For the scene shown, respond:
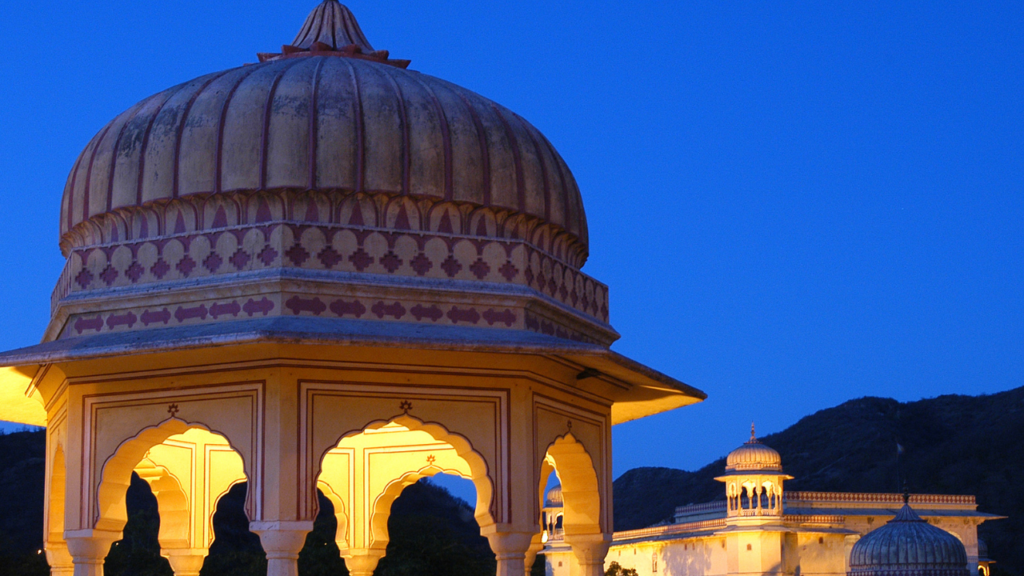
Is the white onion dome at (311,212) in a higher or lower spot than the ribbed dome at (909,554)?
higher

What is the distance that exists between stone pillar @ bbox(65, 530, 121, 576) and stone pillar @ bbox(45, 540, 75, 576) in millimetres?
871

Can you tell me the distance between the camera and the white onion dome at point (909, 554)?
2010 centimetres

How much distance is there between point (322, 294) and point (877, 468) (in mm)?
59627

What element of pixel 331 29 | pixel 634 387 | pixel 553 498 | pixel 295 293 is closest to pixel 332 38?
pixel 331 29

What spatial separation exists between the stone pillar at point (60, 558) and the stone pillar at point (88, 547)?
0.87 m

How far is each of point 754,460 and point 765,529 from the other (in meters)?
1.81

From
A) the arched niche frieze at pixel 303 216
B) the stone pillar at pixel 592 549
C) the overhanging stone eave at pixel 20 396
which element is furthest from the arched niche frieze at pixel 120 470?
the stone pillar at pixel 592 549

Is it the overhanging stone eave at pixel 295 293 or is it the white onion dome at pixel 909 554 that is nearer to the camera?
the overhanging stone eave at pixel 295 293

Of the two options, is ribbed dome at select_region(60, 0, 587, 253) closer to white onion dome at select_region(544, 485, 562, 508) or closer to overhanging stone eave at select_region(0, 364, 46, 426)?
overhanging stone eave at select_region(0, 364, 46, 426)

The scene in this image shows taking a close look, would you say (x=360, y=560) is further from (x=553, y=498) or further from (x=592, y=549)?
(x=553, y=498)

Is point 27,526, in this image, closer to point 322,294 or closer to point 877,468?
point 322,294

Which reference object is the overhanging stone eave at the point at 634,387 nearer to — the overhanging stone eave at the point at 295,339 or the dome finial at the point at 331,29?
the overhanging stone eave at the point at 295,339

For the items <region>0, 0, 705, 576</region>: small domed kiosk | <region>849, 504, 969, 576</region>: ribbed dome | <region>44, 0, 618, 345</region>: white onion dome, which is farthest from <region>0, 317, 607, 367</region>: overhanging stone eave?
<region>849, 504, 969, 576</region>: ribbed dome

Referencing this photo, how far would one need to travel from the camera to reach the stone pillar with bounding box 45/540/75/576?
35.4 feet
